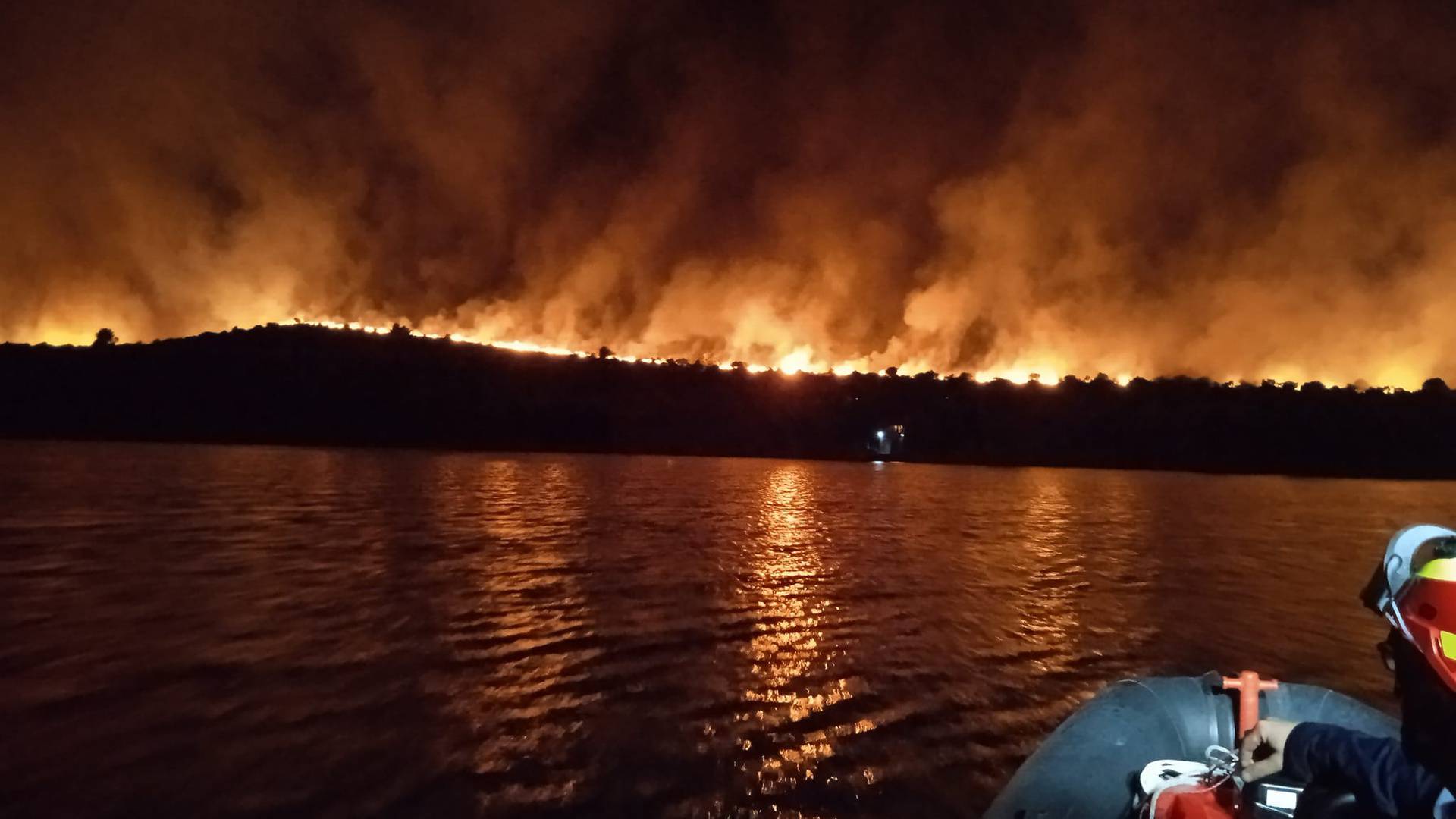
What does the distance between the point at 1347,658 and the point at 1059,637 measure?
15.2 ft

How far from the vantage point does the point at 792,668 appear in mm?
12852

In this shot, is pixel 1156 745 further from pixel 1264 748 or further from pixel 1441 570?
pixel 1441 570

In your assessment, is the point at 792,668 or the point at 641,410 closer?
the point at 792,668

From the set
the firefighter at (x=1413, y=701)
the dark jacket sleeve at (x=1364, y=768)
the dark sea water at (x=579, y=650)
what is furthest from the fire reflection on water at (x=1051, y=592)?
the firefighter at (x=1413, y=701)

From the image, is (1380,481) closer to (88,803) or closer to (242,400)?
(88,803)

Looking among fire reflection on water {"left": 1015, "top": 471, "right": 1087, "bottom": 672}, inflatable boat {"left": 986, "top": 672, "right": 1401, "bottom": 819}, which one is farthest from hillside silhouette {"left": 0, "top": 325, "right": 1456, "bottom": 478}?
inflatable boat {"left": 986, "top": 672, "right": 1401, "bottom": 819}

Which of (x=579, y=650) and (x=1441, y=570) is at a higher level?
(x=1441, y=570)

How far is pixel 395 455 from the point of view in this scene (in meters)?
92.9

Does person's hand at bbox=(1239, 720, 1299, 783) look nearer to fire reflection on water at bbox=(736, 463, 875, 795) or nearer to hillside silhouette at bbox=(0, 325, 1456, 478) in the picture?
fire reflection on water at bbox=(736, 463, 875, 795)

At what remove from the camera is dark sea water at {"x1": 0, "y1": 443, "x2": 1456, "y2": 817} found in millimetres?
8664

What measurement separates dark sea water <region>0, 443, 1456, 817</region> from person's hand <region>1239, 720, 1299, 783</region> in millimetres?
3773

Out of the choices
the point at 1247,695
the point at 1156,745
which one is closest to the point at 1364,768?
the point at 1247,695

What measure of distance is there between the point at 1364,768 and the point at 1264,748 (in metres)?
0.84

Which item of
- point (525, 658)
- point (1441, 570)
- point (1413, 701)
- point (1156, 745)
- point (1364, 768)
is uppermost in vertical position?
point (1441, 570)
